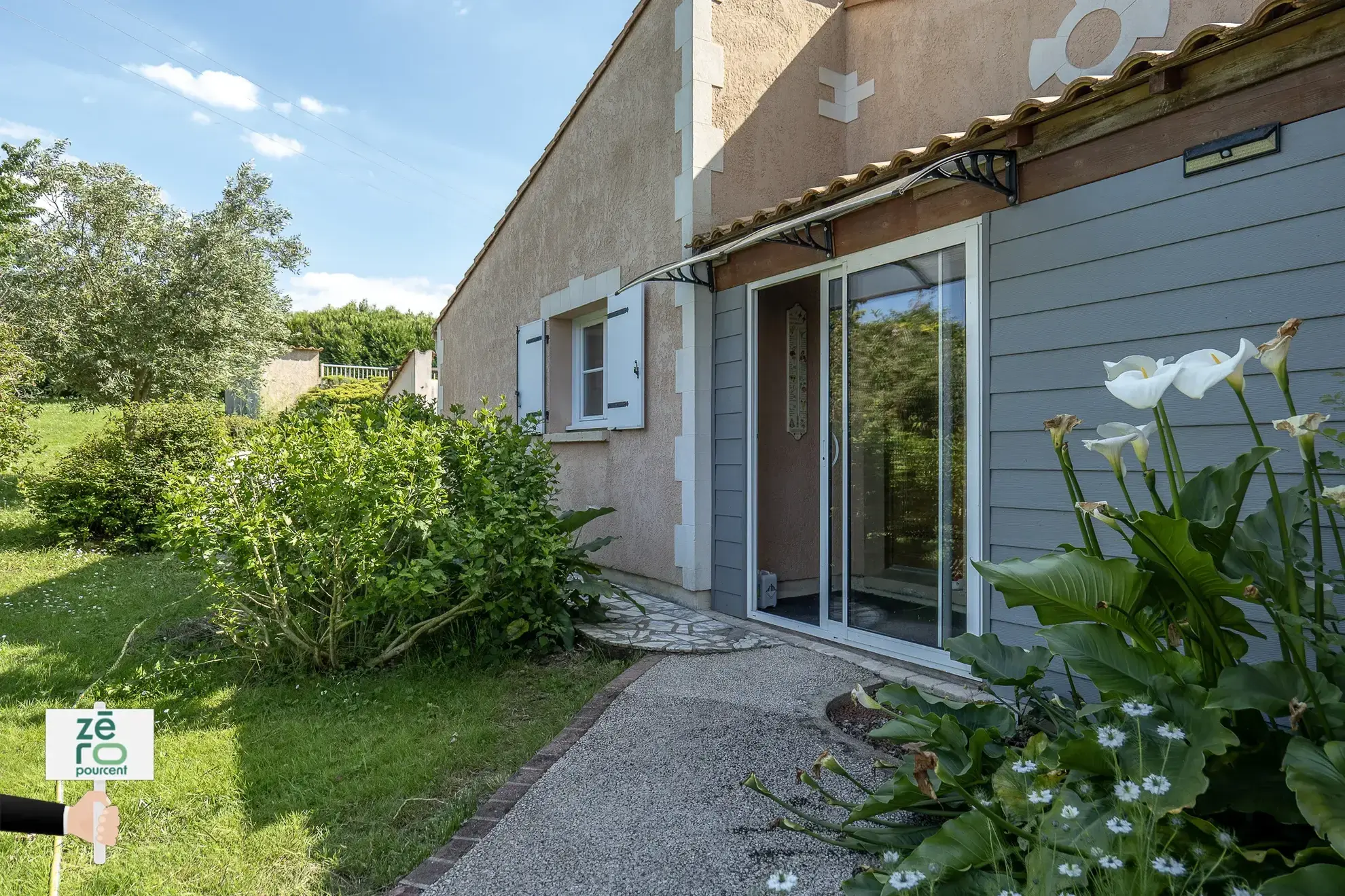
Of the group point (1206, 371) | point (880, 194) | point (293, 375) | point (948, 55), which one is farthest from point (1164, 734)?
point (293, 375)

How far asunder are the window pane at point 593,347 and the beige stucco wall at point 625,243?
26 centimetres

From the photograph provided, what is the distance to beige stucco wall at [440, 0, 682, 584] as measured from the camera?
5977mm

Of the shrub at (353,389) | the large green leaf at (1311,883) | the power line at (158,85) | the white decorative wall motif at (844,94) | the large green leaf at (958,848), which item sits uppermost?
the power line at (158,85)

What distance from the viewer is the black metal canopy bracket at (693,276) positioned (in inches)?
219

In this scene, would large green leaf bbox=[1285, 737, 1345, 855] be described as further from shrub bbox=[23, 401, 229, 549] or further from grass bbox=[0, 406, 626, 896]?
shrub bbox=[23, 401, 229, 549]

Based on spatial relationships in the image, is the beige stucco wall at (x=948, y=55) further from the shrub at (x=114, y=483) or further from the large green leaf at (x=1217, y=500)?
the shrub at (x=114, y=483)

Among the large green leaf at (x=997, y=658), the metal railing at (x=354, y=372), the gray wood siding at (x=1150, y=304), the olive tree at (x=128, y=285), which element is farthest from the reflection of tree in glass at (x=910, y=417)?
the metal railing at (x=354, y=372)

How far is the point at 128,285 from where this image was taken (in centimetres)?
1436

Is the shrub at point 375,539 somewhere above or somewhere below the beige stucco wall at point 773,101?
below

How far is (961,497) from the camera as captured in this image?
13.0ft

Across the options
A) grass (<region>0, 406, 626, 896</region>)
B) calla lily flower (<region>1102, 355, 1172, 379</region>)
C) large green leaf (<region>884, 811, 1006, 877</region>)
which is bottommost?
grass (<region>0, 406, 626, 896</region>)

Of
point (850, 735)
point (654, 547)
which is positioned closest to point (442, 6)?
point (654, 547)

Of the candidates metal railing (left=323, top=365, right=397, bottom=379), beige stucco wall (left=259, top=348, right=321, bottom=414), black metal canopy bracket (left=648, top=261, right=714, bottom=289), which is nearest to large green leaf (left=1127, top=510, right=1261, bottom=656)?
black metal canopy bracket (left=648, top=261, right=714, bottom=289)

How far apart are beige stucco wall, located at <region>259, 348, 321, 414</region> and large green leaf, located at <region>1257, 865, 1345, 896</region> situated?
79.0ft
